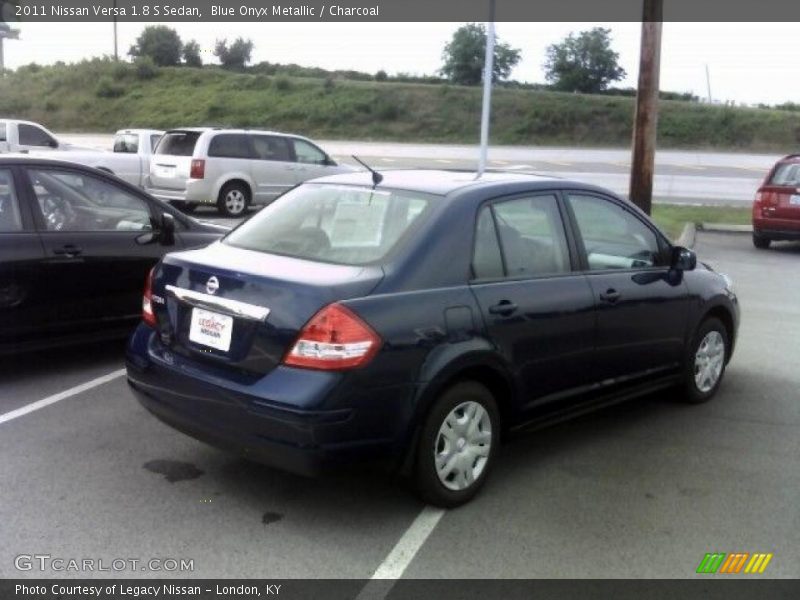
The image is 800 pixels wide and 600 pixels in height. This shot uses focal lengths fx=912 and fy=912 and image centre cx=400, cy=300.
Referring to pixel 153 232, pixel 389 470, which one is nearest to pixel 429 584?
pixel 389 470

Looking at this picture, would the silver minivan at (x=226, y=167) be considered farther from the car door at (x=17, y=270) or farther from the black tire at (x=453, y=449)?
the black tire at (x=453, y=449)

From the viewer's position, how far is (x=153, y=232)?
6887mm

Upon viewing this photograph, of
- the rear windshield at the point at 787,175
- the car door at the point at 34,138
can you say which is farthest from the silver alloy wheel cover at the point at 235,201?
the rear windshield at the point at 787,175

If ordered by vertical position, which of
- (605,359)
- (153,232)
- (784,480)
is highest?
(153,232)

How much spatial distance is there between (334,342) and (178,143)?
14478 mm

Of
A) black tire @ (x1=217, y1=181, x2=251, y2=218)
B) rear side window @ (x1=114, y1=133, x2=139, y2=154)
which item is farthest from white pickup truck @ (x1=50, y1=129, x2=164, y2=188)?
black tire @ (x1=217, y1=181, x2=251, y2=218)

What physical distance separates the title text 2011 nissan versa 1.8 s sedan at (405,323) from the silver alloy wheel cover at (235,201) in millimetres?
12444

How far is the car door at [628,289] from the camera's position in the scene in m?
5.13

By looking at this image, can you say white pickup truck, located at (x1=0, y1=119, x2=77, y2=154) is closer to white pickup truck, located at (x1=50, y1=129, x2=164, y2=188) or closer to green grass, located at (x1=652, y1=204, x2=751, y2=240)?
white pickup truck, located at (x1=50, y1=129, x2=164, y2=188)

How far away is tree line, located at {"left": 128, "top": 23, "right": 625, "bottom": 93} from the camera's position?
7300 cm

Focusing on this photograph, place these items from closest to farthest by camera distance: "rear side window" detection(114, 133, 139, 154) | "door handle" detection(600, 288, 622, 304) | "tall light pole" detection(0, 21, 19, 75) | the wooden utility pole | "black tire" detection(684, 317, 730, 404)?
"door handle" detection(600, 288, 622, 304) < "black tire" detection(684, 317, 730, 404) < the wooden utility pole < "rear side window" detection(114, 133, 139, 154) < "tall light pole" detection(0, 21, 19, 75)

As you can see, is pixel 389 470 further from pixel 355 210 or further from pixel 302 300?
pixel 355 210

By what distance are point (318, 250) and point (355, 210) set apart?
13.8 inches

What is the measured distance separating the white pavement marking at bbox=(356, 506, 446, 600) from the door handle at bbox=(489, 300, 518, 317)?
3.23ft
